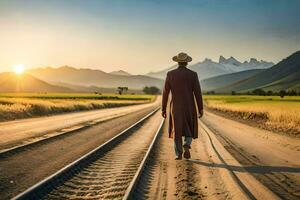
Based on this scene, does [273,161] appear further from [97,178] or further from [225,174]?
[97,178]

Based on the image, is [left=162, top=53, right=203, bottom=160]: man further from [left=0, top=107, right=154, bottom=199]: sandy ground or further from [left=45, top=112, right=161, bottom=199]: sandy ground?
[left=0, top=107, right=154, bottom=199]: sandy ground

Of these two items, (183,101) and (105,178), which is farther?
(183,101)

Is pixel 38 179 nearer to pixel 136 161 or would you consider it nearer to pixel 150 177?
pixel 150 177

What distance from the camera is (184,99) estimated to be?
11164 mm

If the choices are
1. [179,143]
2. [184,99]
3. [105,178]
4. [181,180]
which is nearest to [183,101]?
[184,99]

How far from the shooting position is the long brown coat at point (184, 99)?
36.3 feet

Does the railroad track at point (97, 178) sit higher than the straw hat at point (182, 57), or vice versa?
the straw hat at point (182, 57)

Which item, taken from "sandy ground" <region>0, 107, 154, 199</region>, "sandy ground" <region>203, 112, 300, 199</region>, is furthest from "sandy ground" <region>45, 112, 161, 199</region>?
"sandy ground" <region>203, 112, 300, 199</region>

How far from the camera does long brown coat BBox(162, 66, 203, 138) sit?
36.3ft

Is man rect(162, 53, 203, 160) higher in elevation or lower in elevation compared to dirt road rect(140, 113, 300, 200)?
higher

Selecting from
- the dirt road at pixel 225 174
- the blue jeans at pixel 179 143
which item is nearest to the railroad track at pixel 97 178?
the dirt road at pixel 225 174

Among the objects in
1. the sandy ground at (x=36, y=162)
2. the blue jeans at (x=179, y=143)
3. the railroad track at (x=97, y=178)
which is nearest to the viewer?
the railroad track at (x=97, y=178)

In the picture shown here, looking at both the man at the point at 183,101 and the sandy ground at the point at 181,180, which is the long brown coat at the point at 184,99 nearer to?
the man at the point at 183,101

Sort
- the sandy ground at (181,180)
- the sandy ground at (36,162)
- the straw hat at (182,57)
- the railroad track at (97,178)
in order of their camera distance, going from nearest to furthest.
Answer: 1. the railroad track at (97,178)
2. the sandy ground at (181,180)
3. the sandy ground at (36,162)
4. the straw hat at (182,57)
